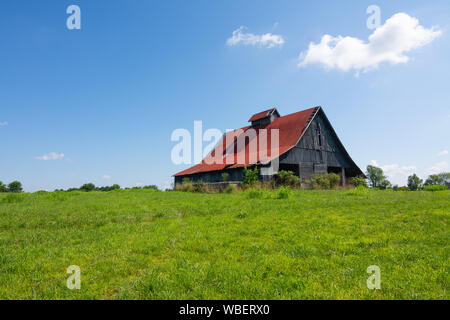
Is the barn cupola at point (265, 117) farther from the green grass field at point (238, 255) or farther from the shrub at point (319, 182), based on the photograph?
the green grass field at point (238, 255)

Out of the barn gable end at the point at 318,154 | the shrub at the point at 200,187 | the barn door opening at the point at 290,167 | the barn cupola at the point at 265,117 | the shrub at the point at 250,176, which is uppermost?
the barn cupola at the point at 265,117

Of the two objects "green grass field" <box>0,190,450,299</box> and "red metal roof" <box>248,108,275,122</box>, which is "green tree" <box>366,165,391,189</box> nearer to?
"red metal roof" <box>248,108,275,122</box>

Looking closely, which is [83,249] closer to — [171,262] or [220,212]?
[171,262]

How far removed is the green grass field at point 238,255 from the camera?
337cm

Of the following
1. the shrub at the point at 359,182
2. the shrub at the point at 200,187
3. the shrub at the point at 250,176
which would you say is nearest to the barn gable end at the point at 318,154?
the shrub at the point at 359,182

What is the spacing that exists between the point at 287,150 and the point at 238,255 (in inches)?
745

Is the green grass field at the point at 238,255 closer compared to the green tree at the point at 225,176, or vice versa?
the green grass field at the point at 238,255

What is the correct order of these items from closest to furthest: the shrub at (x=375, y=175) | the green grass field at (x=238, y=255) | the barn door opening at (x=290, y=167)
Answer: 1. the green grass field at (x=238, y=255)
2. the barn door opening at (x=290, y=167)
3. the shrub at (x=375, y=175)

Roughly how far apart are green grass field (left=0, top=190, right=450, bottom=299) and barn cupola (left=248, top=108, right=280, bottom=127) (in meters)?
24.4

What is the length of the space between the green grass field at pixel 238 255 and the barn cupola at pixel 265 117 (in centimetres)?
2435

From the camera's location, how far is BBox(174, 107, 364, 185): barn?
22969mm

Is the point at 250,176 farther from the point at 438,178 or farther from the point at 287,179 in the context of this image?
the point at 438,178

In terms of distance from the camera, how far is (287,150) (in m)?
22.5
